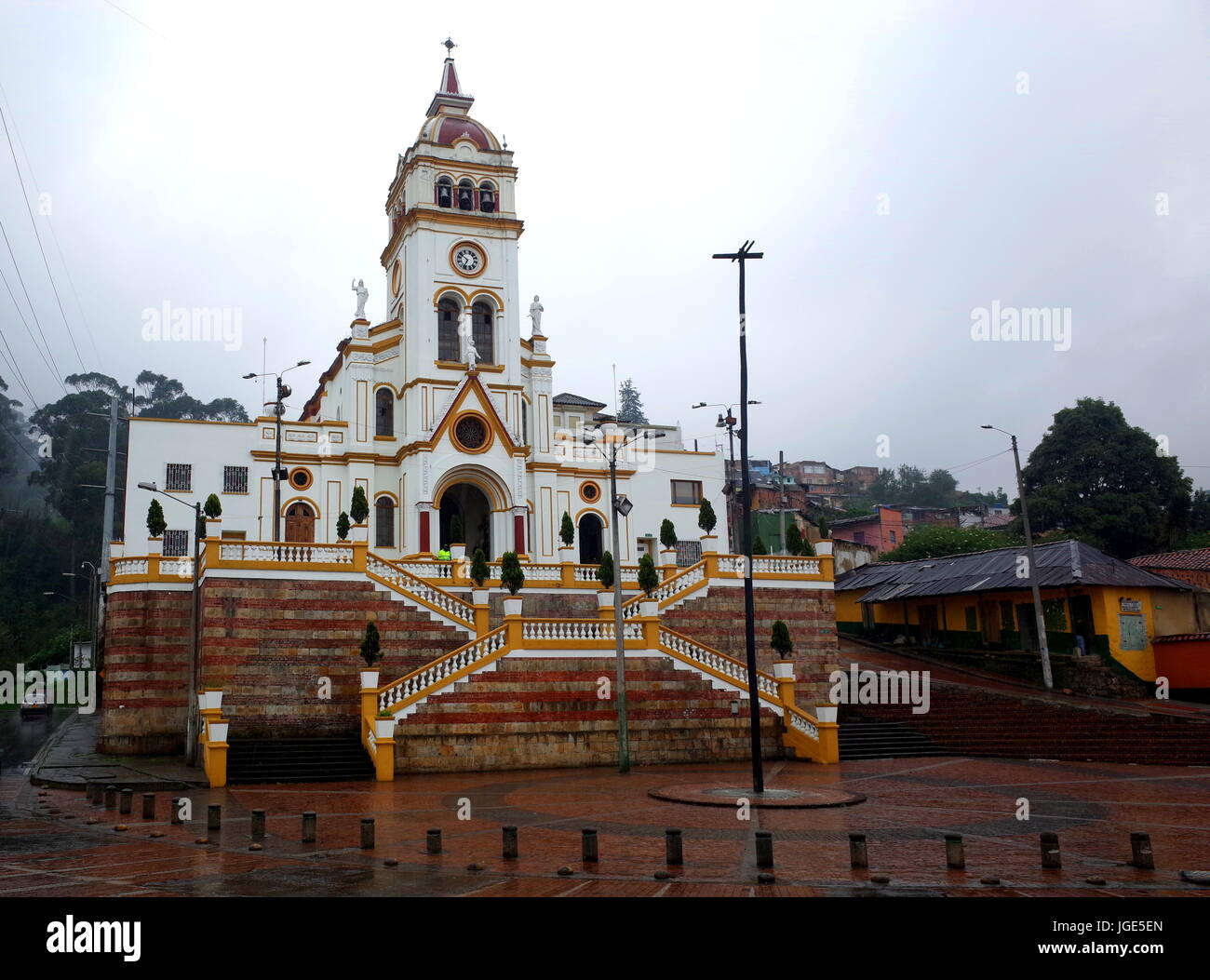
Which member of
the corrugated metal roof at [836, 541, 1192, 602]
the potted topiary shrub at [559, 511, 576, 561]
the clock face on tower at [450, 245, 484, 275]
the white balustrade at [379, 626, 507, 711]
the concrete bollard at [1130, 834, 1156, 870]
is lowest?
the concrete bollard at [1130, 834, 1156, 870]

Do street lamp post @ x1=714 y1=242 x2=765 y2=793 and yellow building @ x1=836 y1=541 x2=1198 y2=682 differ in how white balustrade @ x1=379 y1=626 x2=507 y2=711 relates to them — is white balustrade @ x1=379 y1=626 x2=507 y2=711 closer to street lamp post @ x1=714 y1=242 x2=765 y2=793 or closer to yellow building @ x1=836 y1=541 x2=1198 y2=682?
street lamp post @ x1=714 y1=242 x2=765 y2=793

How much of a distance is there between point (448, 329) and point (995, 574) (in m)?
24.9

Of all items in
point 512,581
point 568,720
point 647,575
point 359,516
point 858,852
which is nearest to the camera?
point 858,852

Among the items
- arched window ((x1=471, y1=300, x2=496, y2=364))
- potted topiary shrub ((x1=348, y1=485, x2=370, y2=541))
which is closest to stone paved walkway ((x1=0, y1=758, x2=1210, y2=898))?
potted topiary shrub ((x1=348, y1=485, x2=370, y2=541))

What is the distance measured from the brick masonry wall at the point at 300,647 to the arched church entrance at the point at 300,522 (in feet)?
42.7

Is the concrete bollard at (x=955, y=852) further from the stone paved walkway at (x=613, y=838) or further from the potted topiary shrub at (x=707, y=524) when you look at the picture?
the potted topiary shrub at (x=707, y=524)

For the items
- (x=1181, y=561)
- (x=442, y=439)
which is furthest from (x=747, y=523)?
(x=1181, y=561)

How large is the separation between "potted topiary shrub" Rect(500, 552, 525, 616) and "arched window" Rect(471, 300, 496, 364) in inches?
636

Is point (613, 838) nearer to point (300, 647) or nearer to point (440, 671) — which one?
point (440, 671)

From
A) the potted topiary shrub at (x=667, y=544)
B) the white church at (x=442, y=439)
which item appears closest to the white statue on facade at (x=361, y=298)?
the white church at (x=442, y=439)

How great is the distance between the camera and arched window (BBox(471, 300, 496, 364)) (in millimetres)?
43438

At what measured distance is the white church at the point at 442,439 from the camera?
130 feet

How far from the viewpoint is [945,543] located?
56.3m
